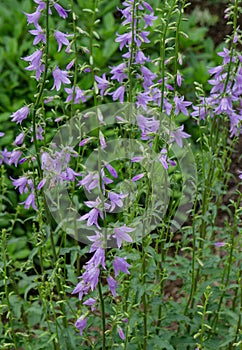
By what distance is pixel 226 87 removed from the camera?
3395 mm

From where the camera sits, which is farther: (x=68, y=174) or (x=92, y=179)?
(x=68, y=174)

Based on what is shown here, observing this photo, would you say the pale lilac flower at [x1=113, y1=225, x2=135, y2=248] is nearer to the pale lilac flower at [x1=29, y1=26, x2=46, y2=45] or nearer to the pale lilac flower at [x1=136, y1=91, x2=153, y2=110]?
the pale lilac flower at [x1=136, y1=91, x2=153, y2=110]

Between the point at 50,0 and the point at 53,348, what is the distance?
2082mm

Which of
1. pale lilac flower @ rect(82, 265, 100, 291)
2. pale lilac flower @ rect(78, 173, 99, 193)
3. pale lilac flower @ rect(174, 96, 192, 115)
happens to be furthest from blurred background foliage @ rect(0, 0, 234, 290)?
pale lilac flower @ rect(78, 173, 99, 193)

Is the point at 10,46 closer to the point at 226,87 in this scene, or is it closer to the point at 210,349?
the point at 226,87

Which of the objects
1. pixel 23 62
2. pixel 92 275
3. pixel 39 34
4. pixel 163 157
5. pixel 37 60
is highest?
pixel 39 34

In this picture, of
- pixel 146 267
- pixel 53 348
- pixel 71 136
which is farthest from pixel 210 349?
pixel 71 136

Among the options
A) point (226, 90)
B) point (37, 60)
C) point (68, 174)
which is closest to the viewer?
point (37, 60)

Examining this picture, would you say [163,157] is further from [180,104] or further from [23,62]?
[23,62]

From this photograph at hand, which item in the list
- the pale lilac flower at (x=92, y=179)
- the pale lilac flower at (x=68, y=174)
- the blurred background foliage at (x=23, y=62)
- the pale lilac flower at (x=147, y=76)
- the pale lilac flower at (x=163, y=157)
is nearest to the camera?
the pale lilac flower at (x=92, y=179)

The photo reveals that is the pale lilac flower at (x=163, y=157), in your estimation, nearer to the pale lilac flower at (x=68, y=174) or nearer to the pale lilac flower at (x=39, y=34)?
the pale lilac flower at (x=68, y=174)

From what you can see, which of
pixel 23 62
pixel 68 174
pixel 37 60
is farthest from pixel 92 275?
pixel 23 62

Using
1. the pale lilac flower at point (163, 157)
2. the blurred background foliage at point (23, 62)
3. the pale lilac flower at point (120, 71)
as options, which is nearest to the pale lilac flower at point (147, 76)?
the pale lilac flower at point (120, 71)

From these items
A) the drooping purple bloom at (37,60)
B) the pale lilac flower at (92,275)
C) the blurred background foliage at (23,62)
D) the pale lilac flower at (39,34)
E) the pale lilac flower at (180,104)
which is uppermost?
the pale lilac flower at (39,34)
